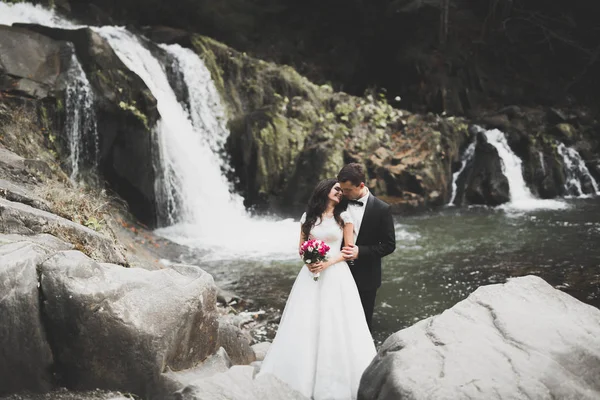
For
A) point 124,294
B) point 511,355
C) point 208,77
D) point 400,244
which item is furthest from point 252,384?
point 208,77

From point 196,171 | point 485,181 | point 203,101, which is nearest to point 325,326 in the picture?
point 196,171

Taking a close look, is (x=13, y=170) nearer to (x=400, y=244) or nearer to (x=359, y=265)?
(x=359, y=265)

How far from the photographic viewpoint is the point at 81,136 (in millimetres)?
10781

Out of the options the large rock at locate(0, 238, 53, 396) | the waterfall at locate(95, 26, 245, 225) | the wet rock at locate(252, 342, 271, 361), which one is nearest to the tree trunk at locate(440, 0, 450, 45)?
the waterfall at locate(95, 26, 245, 225)

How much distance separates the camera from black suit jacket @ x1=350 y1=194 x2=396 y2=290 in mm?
4223

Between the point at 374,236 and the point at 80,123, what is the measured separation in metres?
8.69

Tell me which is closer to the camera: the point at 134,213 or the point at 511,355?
the point at 511,355

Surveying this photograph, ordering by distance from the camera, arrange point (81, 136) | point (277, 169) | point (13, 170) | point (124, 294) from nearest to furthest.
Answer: point (124, 294)
point (13, 170)
point (81, 136)
point (277, 169)

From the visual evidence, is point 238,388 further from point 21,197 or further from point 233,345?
point 21,197

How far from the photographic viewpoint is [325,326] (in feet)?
12.9

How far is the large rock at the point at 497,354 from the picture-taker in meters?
2.76

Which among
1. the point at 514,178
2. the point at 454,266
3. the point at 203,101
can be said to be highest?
the point at 203,101

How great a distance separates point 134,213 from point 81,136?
208cm

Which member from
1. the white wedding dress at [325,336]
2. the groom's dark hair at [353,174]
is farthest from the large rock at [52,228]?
the groom's dark hair at [353,174]
